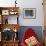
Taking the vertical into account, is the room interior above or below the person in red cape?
above

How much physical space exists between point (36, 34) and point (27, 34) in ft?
1.13

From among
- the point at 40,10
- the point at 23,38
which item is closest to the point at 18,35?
the point at 23,38

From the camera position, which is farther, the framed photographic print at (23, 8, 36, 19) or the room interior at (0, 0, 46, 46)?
the framed photographic print at (23, 8, 36, 19)

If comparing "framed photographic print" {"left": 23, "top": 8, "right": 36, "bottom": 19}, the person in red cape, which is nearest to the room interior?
"framed photographic print" {"left": 23, "top": 8, "right": 36, "bottom": 19}

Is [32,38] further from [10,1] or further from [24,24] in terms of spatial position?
[10,1]

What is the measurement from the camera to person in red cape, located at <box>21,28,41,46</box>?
534 centimetres

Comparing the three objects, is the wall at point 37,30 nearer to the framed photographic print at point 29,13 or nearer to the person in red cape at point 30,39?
the person in red cape at point 30,39

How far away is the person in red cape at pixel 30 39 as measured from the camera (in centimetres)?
534

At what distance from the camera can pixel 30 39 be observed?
5387mm

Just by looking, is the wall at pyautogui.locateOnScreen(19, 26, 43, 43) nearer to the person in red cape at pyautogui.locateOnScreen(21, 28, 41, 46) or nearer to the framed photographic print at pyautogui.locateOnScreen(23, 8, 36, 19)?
the person in red cape at pyautogui.locateOnScreen(21, 28, 41, 46)

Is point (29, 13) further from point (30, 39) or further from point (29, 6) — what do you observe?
point (30, 39)

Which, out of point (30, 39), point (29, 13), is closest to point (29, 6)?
point (29, 13)

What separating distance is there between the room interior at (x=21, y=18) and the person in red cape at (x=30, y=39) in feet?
0.77

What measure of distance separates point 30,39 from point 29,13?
3.60 feet
